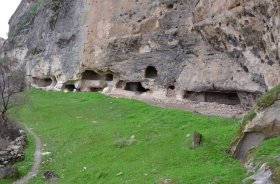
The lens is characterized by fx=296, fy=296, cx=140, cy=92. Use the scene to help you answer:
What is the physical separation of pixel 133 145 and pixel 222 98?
997 centimetres

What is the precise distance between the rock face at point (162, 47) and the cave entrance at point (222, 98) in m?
0.06

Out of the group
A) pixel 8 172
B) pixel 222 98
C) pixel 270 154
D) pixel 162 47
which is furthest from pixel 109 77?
pixel 270 154

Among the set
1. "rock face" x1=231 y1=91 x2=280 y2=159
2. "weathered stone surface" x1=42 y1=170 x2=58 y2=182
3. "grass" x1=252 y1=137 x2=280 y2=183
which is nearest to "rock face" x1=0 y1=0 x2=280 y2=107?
"rock face" x1=231 y1=91 x2=280 y2=159

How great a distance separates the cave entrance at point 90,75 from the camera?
2811 cm

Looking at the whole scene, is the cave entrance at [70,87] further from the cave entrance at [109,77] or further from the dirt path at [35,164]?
the dirt path at [35,164]

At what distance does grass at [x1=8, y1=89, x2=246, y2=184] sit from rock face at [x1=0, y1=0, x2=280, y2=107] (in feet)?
11.5

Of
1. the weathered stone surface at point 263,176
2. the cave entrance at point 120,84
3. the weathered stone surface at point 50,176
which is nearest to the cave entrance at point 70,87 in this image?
the cave entrance at point 120,84

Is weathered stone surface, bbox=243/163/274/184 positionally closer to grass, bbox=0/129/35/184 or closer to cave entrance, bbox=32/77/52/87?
grass, bbox=0/129/35/184

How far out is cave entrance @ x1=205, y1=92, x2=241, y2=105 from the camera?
63.5 feet

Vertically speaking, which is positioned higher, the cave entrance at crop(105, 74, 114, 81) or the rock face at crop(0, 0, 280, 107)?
the rock face at crop(0, 0, 280, 107)

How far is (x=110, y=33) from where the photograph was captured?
24406mm

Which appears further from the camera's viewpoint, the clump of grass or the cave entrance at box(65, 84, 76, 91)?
the cave entrance at box(65, 84, 76, 91)

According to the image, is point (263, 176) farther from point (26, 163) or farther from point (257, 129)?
point (26, 163)

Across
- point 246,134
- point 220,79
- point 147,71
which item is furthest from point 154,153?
point 147,71
